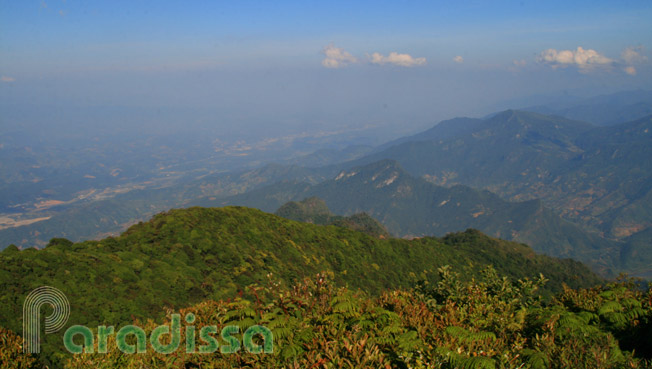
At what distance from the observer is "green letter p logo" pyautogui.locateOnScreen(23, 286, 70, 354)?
1442 centimetres

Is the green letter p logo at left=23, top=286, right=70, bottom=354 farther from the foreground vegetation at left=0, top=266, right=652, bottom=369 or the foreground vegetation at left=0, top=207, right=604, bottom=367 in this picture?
the foreground vegetation at left=0, top=266, right=652, bottom=369

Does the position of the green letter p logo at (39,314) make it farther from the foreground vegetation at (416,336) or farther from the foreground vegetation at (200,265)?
the foreground vegetation at (416,336)

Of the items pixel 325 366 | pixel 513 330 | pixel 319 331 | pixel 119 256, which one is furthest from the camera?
pixel 119 256

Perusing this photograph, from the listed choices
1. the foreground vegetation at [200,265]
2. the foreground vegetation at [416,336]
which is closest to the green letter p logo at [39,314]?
the foreground vegetation at [200,265]

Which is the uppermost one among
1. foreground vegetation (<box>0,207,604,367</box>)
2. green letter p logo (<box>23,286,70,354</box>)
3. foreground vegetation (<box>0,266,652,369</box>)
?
foreground vegetation (<box>0,266,652,369</box>)

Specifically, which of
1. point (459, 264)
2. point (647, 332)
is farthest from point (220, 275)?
point (459, 264)

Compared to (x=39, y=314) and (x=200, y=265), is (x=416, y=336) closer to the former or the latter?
(x=39, y=314)

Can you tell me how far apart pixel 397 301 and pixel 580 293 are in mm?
6847

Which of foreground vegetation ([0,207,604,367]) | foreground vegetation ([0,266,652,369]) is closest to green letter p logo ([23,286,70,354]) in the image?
foreground vegetation ([0,207,604,367])

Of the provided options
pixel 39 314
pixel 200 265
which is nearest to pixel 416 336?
pixel 39 314

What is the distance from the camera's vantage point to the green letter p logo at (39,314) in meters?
14.4

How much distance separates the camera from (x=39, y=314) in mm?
18625

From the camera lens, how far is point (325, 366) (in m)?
6.75

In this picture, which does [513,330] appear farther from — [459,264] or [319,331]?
[459,264]
